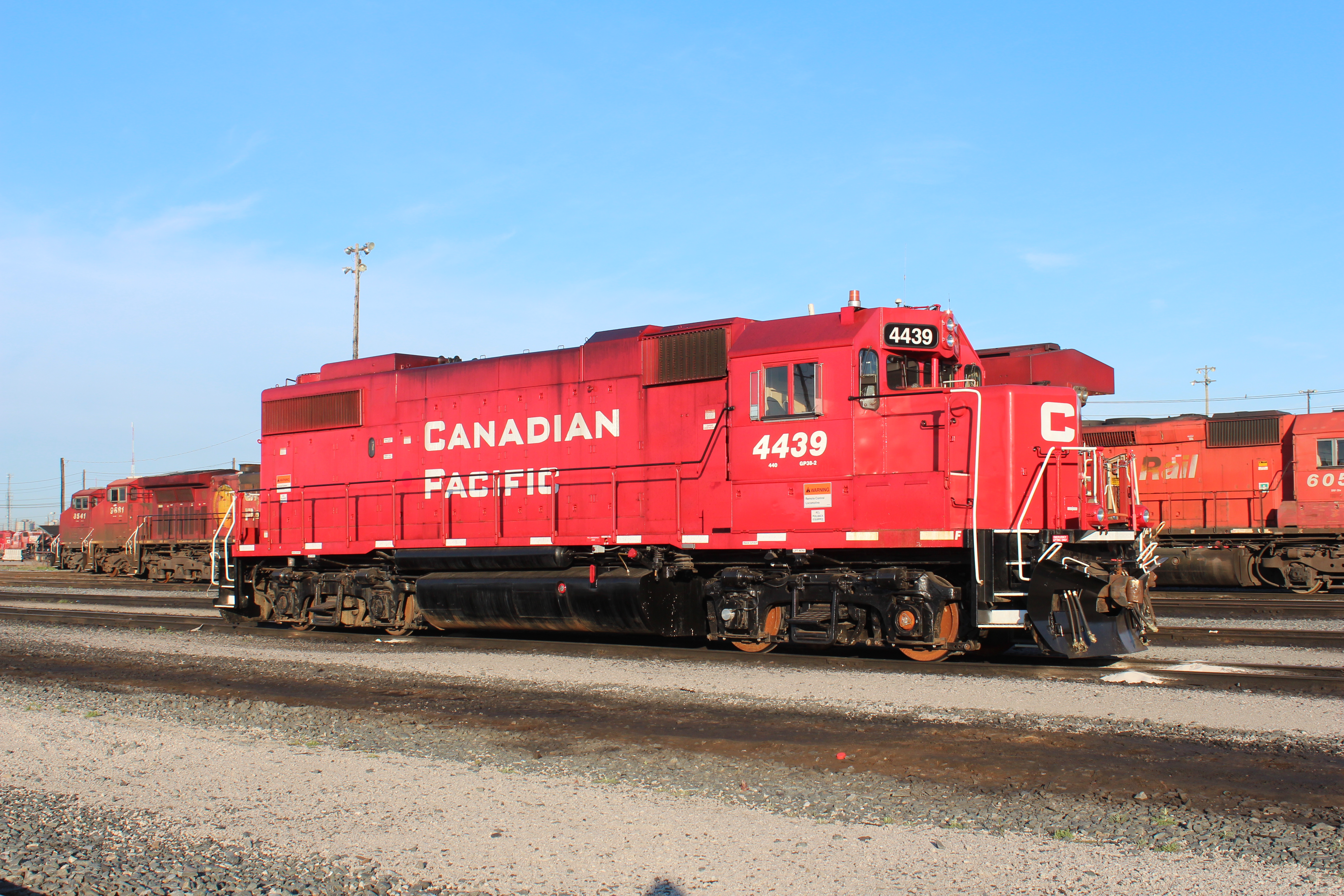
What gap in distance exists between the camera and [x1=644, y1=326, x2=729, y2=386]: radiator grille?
11.9m

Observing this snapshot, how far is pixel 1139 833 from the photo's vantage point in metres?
5.10

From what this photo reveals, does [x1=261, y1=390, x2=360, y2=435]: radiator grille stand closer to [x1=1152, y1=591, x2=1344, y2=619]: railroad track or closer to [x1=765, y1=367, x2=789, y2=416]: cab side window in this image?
[x1=765, y1=367, x2=789, y2=416]: cab side window

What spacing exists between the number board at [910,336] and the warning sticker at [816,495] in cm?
163

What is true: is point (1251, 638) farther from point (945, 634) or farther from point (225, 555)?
point (225, 555)

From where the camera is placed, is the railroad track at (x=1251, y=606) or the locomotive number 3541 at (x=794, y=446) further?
the railroad track at (x=1251, y=606)

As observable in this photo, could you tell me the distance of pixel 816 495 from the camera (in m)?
11.0

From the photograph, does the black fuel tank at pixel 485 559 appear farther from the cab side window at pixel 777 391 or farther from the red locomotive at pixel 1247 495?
the red locomotive at pixel 1247 495

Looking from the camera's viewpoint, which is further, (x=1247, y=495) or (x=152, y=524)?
(x=152, y=524)

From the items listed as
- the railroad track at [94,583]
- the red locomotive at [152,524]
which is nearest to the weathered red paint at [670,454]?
the railroad track at [94,583]

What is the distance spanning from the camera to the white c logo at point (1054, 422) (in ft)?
34.4

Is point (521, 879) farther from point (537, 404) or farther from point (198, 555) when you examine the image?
point (198, 555)

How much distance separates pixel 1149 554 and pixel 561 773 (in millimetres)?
6682

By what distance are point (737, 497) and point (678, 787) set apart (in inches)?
225

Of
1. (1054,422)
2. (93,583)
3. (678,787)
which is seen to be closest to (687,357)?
(1054,422)
